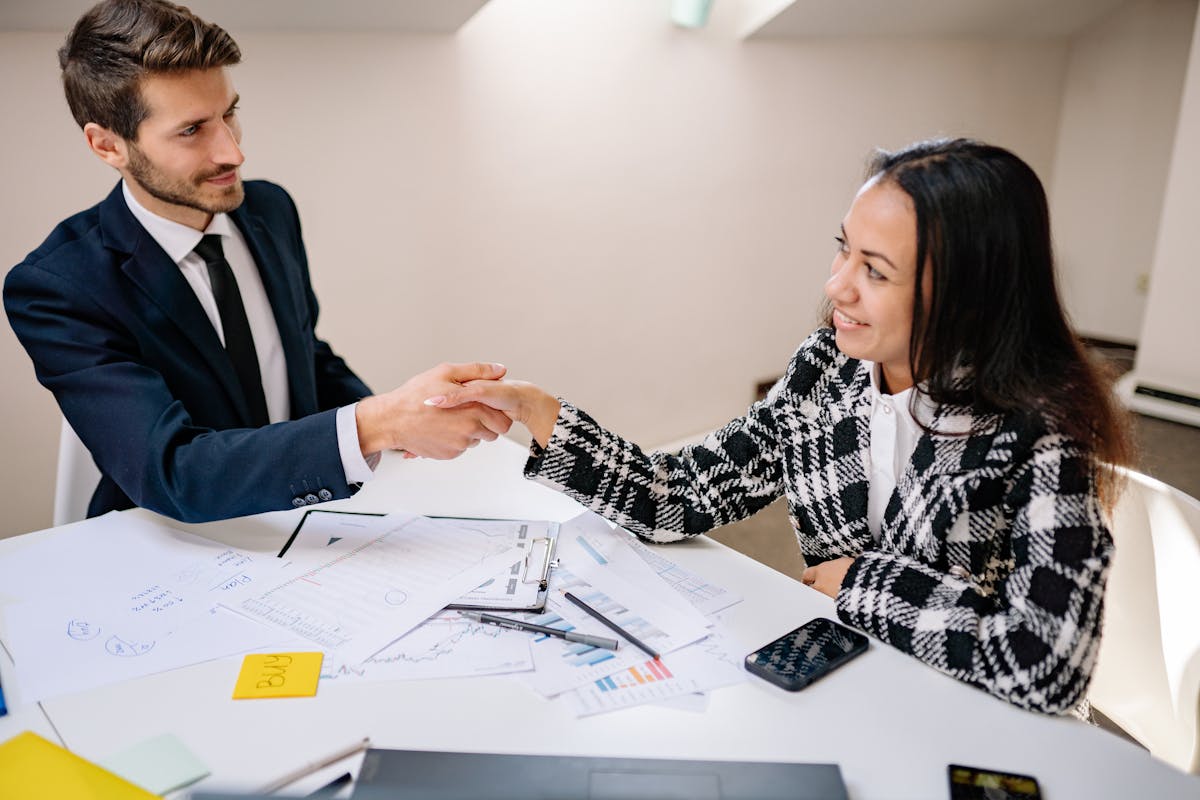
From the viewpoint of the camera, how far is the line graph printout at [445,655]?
3.63ft

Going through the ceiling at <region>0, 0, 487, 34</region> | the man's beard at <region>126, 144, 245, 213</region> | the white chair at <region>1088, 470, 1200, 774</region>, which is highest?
the ceiling at <region>0, 0, 487, 34</region>

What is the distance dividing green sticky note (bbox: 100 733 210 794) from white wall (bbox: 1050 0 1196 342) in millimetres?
4694

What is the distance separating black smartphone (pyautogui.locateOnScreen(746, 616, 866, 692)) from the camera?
3.59 ft

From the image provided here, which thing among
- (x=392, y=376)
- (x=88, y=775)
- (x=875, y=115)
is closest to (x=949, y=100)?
(x=875, y=115)

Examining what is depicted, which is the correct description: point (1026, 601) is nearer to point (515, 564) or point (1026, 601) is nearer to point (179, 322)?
point (515, 564)

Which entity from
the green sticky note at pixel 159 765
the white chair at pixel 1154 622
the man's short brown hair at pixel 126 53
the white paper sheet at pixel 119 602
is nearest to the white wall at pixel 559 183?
the man's short brown hair at pixel 126 53

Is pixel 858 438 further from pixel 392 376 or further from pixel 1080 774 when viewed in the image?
pixel 392 376

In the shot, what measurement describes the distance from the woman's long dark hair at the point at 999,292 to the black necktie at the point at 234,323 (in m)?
1.18

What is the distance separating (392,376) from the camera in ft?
9.90

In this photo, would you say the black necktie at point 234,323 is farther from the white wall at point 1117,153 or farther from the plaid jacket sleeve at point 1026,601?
the white wall at point 1117,153

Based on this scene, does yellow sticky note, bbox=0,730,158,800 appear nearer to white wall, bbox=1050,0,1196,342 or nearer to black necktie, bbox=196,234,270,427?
black necktie, bbox=196,234,270,427

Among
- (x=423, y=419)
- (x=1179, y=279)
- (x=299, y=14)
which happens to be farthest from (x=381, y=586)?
(x=1179, y=279)

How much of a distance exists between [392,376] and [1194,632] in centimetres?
235

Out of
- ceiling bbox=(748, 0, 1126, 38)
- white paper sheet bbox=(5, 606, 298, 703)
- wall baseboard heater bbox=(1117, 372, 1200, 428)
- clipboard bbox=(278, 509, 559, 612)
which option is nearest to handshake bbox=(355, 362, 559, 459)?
clipboard bbox=(278, 509, 559, 612)
